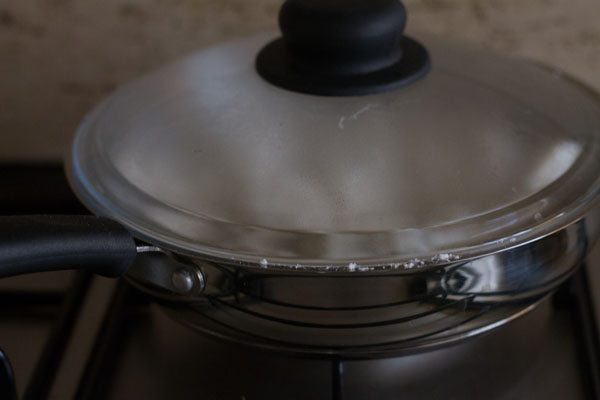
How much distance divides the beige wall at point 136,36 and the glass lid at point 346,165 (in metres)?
0.17

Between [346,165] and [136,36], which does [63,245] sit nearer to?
[346,165]

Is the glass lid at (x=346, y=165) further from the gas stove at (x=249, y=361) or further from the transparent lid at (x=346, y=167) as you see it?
the gas stove at (x=249, y=361)

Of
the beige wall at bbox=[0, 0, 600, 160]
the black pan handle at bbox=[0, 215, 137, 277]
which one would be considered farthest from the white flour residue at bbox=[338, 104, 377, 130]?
the beige wall at bbox=[0, 0, 600, 160]

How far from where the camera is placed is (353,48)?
0.52 metres

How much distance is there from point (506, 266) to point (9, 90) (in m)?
0.53

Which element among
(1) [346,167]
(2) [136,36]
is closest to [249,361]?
(1) [346,167]

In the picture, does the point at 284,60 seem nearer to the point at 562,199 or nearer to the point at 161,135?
the point at 161,135

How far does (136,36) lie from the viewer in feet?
2.54

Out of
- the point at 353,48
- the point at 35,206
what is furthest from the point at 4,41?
→ the point at 353,48

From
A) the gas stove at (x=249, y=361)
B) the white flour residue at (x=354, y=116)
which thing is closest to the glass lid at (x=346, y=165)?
the white flour residue at (x=354, y=116)

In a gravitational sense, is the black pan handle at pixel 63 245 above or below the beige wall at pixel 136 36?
below

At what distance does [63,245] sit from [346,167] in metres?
0.17

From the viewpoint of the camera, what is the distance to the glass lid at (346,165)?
46 centimetres

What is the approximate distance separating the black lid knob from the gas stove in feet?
0.58
